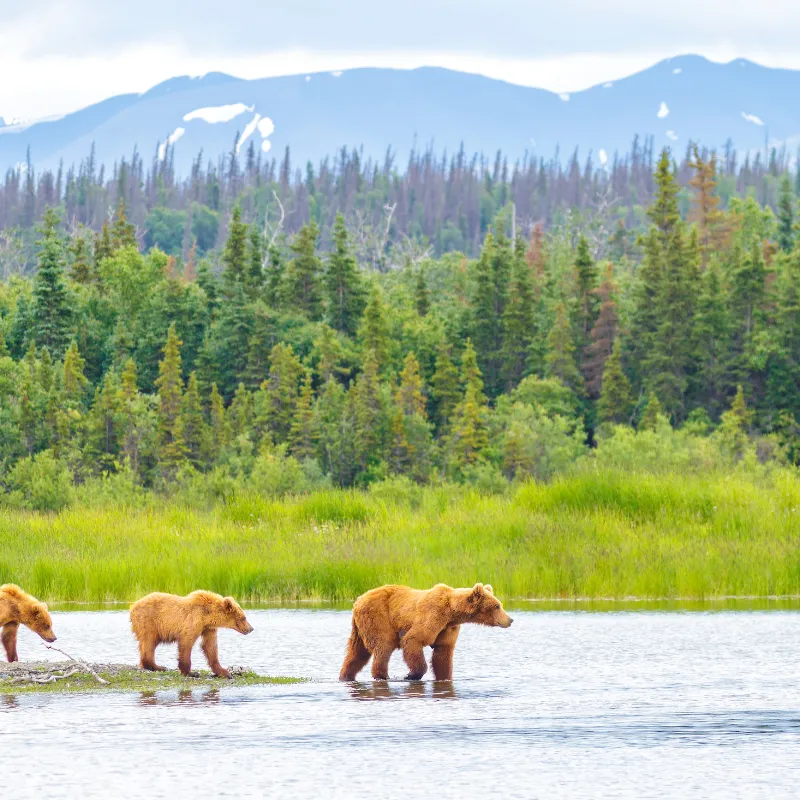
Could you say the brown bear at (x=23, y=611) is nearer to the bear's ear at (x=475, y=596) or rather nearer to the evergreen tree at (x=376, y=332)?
the bear's ear at (x=475, y=596)

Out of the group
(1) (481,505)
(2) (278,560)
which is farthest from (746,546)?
(2) (278,560)

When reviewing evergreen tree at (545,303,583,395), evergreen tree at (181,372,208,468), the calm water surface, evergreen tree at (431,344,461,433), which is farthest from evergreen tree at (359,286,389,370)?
the calm water surface

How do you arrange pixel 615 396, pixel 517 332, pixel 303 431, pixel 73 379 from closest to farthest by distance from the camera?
pixel 303 431
pixel 73 379
pixel 615 396
pixel 517 332

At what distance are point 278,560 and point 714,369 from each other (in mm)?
39403

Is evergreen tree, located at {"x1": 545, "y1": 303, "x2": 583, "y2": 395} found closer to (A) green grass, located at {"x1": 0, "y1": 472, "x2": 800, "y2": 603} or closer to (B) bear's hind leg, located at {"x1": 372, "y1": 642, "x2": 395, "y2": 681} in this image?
(A) green grass, located at {"x1": 0, "y1": 472, "x2": 800, "y2": 603}

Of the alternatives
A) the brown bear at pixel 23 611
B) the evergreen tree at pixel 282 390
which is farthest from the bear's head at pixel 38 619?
the evergreen tree at pixel 282 390

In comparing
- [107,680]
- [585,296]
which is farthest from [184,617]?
[585,296]

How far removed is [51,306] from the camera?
6231cm

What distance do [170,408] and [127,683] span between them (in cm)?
4264

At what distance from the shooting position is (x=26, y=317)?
62.9 m

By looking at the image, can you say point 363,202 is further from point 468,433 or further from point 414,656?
point 414,656

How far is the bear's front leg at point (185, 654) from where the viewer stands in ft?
45.5

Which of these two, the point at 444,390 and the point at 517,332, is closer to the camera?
the point at 444,390

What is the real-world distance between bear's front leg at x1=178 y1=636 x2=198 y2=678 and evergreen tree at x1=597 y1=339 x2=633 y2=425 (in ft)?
154
